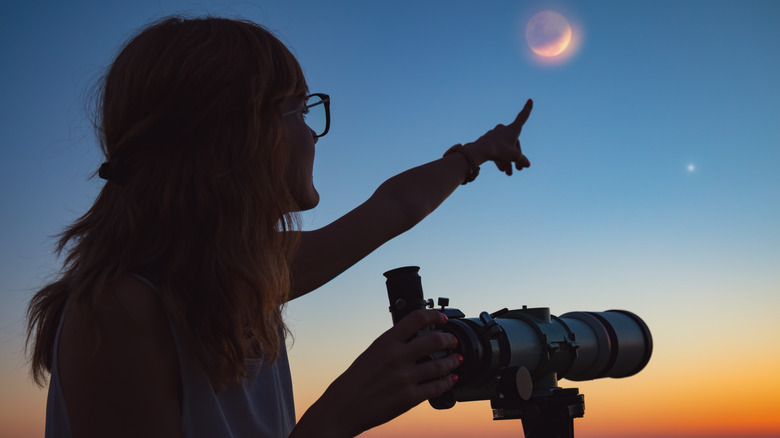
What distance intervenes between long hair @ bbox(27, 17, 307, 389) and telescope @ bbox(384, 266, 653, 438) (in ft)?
2.69

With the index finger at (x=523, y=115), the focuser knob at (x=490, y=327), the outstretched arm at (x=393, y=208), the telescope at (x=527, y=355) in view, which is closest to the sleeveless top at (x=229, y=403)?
the outstretched arm at (x=393, y=208)

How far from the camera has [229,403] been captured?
81.1 inches

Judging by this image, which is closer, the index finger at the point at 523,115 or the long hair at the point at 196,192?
the long hair at the point at 196,192

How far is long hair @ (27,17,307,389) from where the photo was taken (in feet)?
6.18

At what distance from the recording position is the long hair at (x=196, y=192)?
1884 millimetres

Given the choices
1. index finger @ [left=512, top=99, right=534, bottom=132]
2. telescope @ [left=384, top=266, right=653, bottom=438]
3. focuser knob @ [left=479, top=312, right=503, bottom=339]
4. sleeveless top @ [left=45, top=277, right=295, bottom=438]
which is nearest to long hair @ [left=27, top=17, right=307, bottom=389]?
sleeveless top @ [left=45, top=277, right=295, bottom=438]

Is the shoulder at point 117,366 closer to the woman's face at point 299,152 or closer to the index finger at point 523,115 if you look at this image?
the woman's face at point 299,152

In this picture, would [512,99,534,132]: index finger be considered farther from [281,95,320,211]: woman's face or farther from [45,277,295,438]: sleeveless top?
[45,277,295,438]: sleeveless top

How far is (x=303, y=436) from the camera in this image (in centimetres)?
180

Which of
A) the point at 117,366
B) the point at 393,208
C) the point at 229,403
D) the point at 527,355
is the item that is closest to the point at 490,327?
the point at 527,355

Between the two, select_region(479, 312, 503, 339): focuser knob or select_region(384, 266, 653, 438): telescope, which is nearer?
select_region(384, 266, 653, 438): telescope

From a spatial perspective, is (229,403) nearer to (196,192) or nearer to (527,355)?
(196,192)

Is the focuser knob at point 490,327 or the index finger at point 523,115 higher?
the index finger at point 523,115

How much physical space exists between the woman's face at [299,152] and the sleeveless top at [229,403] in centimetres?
68
